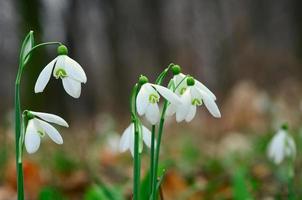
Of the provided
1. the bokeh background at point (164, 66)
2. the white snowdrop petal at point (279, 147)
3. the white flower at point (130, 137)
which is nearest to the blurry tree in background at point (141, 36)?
the bokeh background at point (164, 66)

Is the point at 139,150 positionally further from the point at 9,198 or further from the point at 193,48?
the point at 193,48

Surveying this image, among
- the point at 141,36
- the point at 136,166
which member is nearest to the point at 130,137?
the point at 136,166

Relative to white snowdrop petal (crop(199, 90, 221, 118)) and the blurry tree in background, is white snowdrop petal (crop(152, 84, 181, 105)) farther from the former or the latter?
the blurry tree in background

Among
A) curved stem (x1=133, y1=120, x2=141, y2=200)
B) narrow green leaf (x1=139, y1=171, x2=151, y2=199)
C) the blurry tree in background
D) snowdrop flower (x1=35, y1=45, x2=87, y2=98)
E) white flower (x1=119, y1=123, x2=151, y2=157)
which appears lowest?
narrow green leaf (x1=139, y1=171, x2=151, y2=199)

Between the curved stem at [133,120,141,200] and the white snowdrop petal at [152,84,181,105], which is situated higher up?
the white snowdrop petal at [152,84,181,105]

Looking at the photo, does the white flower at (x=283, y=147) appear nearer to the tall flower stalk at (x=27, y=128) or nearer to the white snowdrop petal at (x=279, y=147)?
the white snowdrop petal at (x=279, y=147)

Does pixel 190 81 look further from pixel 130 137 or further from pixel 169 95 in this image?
pixel 130 137

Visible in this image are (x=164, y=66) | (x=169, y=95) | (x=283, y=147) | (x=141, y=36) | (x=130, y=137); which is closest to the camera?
(x=169, y=95)

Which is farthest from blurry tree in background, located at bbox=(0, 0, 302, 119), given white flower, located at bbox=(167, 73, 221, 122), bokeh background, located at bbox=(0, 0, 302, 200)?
white flower, located at bbox=(167, 73, 221, 122)
